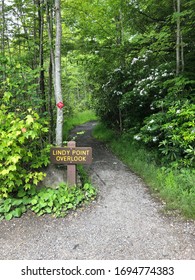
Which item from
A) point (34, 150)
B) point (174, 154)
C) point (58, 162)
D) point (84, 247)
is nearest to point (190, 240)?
point (84, 247)

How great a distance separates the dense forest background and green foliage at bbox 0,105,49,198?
0.7 inches

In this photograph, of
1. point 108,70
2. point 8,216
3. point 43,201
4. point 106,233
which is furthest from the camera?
point 108,70

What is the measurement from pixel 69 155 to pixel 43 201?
1.03 m

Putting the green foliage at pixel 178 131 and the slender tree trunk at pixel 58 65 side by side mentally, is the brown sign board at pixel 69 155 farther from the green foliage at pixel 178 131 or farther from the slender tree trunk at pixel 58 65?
the green foliage at pixel 178 131

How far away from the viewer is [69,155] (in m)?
4.28

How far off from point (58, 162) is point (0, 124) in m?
1.33

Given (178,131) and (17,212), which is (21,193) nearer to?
(17,212)

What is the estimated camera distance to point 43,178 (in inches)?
170

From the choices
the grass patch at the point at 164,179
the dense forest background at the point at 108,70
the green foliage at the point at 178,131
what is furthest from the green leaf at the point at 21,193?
the green foliage at the point at 178,131

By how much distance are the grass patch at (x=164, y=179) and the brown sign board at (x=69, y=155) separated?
1681mm

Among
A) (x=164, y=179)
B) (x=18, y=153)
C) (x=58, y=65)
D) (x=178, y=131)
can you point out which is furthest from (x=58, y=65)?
(x=164, y=179)

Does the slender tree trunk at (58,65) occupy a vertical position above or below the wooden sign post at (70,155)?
above

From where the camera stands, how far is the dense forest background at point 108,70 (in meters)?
4.06
